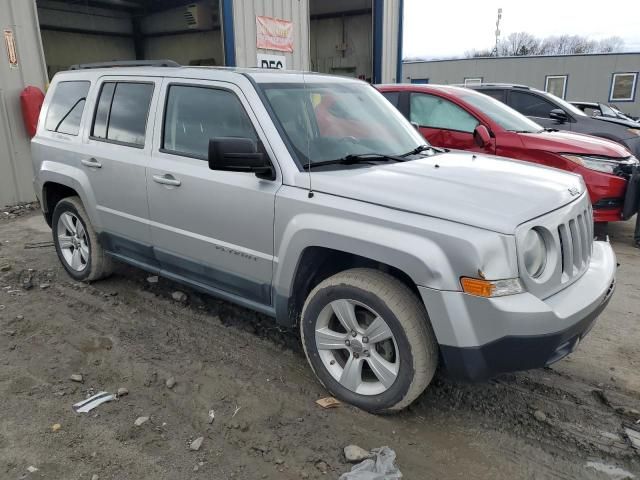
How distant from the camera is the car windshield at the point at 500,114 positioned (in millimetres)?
6457

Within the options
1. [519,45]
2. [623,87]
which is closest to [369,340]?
[623,87]

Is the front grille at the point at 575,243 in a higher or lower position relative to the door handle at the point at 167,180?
lower

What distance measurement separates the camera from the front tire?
2.67 m

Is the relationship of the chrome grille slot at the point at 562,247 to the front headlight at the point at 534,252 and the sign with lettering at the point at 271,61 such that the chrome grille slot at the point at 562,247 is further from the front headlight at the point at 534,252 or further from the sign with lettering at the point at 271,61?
the sign with lettering at the point at 271,61

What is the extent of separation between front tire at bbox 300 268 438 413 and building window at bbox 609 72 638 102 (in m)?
31.3

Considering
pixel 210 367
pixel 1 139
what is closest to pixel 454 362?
pixel 210 367

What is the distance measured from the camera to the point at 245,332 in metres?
3.95

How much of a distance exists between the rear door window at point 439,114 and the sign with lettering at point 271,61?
174 inches

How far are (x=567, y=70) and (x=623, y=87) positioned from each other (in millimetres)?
3115

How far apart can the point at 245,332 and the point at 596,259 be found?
2.44 metres

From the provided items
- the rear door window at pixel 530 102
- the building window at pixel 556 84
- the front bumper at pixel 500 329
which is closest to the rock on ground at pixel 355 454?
the front bumper at pixel 500 329

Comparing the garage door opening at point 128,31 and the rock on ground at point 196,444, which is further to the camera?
the garage door opening at point 128,31

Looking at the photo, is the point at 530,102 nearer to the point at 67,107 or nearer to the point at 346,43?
the point at 346,43

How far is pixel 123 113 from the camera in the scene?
4129mm
